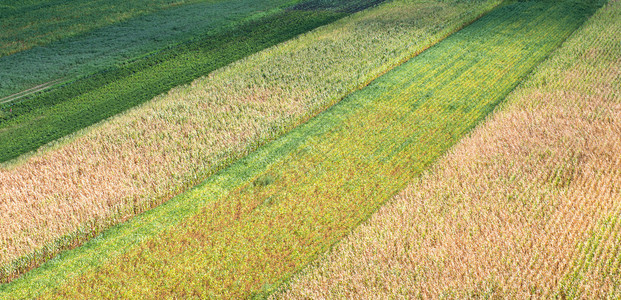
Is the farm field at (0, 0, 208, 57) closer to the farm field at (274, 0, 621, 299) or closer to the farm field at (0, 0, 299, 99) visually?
the farm field at (0, 0, 299, 99)

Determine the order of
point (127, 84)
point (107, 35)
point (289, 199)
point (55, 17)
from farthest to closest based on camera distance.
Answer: point (55, 17), point (107, 35), point (127, 84), point (289, 199)

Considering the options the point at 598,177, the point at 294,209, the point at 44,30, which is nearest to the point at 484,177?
the point at 598,177

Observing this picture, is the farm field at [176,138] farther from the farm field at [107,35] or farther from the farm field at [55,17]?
the farm field at [55,17]

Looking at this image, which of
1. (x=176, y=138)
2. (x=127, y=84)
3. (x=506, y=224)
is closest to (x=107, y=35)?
(x=127, y=84)

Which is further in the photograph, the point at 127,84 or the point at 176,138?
the point at 127,84

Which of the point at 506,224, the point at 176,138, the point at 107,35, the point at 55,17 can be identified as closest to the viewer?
the point at 506,224

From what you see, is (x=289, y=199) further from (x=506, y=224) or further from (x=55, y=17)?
(x=55, y=17)

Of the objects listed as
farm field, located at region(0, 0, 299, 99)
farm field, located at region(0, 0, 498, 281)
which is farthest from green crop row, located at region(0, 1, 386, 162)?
farm field, located at region(0, 0, 299, 99)

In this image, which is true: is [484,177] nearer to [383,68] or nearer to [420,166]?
[420,166]
